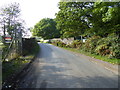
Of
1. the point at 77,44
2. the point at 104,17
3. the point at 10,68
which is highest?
the point at 104,17

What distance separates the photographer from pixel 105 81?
13.0 feet

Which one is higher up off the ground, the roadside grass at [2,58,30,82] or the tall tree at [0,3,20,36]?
the tall tree at [0,3,20,36]

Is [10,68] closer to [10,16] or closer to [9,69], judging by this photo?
[9,69]

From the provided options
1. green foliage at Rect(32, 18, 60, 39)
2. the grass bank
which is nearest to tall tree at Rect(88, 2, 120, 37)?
the grass bank

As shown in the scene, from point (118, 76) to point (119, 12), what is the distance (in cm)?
451

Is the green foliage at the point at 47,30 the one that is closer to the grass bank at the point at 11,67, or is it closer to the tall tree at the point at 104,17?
the tall tree at the point at 104,17

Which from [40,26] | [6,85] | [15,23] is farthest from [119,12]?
[40,26]

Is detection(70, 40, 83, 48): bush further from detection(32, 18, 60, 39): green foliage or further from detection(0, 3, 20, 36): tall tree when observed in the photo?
detection(32, 18, 60, 39): green foliage

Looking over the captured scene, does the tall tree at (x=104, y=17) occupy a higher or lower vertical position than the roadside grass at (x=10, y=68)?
higher

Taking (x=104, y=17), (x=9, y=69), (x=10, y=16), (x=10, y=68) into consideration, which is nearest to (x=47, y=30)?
(x=10, y=16)

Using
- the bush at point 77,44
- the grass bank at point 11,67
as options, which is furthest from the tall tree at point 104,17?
the grass bank at point 11,67

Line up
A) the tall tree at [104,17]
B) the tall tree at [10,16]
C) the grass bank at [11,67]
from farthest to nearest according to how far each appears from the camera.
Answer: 1. the tall tree at [10,16]
2. the tall tree at [104,17]
3. the grass bank at [11,67]

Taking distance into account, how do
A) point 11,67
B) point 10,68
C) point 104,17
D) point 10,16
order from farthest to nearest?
point 10,16
point 104,17
point 11,67
point 10,68

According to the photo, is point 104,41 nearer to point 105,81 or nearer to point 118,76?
point 118,76
